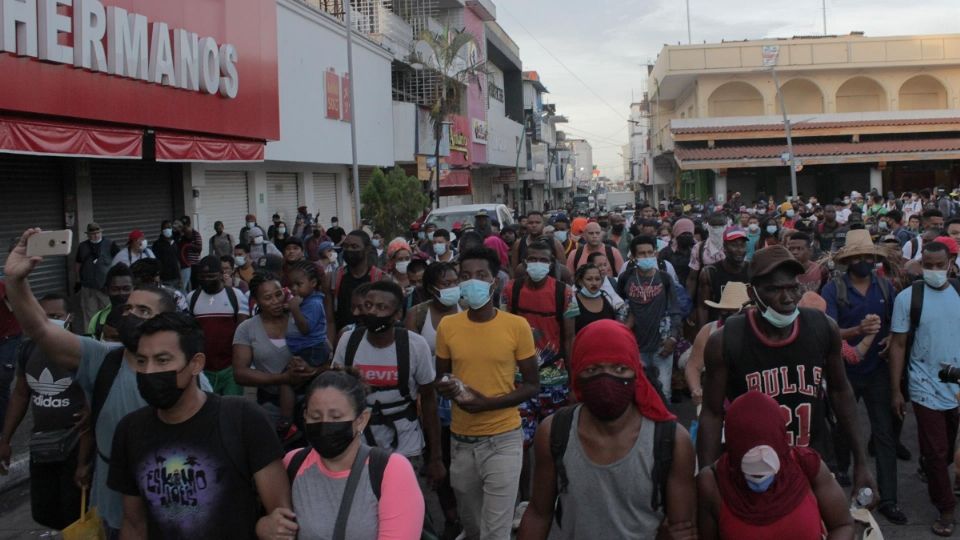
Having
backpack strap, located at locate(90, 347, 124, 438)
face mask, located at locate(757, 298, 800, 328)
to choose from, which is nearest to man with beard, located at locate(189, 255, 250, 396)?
backpack strap, located at locate(90, 347, 124, 438)

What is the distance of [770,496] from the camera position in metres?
3.08

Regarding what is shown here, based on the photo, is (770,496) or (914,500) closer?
(770,496)

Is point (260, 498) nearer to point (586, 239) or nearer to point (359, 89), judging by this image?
point (586, 239)

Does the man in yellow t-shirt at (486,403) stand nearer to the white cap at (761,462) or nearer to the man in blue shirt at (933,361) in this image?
the white cap at (761,462)

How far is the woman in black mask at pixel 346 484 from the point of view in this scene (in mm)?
3141

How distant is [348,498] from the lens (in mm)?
3148

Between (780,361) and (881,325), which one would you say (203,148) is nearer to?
(881,325)

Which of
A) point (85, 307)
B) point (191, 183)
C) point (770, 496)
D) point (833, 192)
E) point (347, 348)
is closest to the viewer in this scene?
point (770, 496)

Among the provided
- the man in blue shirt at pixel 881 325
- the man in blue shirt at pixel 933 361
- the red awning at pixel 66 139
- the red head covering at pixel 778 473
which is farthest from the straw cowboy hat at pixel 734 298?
the red awning at pixel 66 139

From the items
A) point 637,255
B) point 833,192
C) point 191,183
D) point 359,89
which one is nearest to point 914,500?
point 637,255

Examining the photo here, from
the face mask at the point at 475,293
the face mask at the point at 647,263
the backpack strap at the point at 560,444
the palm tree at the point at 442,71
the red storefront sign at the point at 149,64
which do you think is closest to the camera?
the backpack strap at the point at 560,444

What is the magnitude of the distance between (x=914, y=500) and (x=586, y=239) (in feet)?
14.5

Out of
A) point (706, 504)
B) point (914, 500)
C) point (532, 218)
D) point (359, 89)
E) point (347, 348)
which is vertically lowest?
point (914, 500)

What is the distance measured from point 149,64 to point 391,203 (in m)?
7.95
